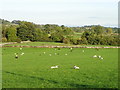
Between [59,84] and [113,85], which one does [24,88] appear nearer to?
[59,84]

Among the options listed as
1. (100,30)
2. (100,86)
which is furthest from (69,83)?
(100,30)

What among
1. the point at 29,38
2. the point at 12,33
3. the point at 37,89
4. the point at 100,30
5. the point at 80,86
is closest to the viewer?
the point at 37,89

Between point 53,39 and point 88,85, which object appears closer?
point 88,85

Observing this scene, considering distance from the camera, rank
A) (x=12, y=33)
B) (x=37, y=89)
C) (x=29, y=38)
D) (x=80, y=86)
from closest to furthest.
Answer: (x=37, y=89), (x=80, y=86), (x=12, y=33), (x=29, y=38)

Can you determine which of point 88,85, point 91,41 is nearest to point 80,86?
point 88,85

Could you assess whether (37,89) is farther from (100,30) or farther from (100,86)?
(100,30)

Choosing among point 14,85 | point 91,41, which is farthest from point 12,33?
point 14,85

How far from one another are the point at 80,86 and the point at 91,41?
74002mm

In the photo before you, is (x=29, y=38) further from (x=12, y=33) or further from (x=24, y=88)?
→ (x=24, y=88)

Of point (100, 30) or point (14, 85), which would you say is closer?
point (14, 85)

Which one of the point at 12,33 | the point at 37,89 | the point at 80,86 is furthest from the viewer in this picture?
the point at 12,33

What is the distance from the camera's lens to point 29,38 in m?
89.2

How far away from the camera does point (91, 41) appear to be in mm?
85438

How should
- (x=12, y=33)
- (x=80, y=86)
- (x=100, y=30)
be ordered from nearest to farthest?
1. (x=80, y=86)
2. (x=12, y=33)
3. (x=100, y=30)
